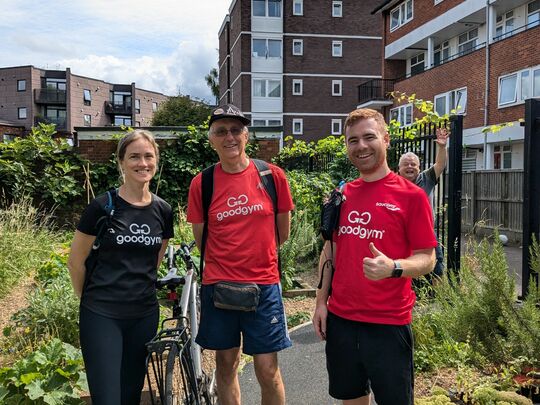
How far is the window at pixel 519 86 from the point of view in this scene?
18828 mm

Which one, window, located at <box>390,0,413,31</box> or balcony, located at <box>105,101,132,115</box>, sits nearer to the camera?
window, located at <box>390,0,413,31</box>

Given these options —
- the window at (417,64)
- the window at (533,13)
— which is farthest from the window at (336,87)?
the window at (533,13)

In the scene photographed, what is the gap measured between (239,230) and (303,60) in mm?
38792

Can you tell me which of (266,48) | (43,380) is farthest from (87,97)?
(43,380)

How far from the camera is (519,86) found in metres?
19.7

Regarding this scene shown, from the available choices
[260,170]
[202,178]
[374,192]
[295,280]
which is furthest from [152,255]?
[295,280]

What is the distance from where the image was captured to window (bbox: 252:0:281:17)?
128 ft

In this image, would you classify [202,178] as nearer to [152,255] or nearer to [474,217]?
[152,255]

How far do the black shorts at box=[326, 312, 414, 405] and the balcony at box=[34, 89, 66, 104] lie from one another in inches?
2837

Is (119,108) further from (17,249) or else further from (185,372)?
(185,372)

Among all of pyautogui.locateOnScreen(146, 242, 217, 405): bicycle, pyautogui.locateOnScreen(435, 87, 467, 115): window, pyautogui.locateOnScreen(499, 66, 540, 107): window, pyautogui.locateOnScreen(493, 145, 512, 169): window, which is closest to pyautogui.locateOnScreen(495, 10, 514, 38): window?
pyautogui.locateOnScreen(499, 66, 540, 107): window

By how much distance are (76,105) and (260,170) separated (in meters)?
73.7

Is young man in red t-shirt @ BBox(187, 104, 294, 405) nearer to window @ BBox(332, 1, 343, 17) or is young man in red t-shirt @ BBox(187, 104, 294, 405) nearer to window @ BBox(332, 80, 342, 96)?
window @ BBox(332, 80, 342, 96)

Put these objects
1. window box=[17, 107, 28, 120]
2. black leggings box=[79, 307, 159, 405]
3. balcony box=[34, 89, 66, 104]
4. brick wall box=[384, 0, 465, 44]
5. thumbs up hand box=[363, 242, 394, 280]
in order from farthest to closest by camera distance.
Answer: window box=[17, 107, 28, 120] < balcony box=[34, 89, 66, 104] < brick wall box=[384, 0, 465, 44] < black leggings box=[79, 307, 159, 405] < thumbs up hand box=[363, 242, 394, 280]
